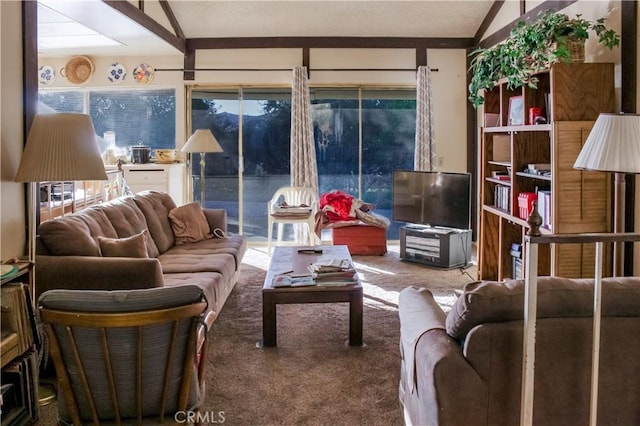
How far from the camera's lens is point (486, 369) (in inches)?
71.6

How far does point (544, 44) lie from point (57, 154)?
3387 millimetres

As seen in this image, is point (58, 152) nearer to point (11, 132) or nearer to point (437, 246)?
point (11, 132)

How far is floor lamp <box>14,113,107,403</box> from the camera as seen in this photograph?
9.84ft

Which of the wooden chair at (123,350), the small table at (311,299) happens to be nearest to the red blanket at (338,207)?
the small table at (311,299)

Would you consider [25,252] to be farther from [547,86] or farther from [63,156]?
[547,86]

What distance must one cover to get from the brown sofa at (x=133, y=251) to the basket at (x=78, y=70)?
3079 mm

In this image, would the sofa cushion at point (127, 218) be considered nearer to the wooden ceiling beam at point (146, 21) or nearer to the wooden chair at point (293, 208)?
the wooden ceiling beam at point (146, 21)

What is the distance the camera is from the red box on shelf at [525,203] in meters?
4.45

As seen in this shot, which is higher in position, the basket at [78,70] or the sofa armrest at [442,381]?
the basket at [78,70]

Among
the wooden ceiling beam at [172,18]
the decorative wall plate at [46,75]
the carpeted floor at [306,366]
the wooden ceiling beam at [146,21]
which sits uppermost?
the wooden ceiling beam at [172,18]

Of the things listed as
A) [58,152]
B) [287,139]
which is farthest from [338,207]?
[58,152]

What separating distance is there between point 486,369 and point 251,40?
630cm

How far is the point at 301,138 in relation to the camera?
7.20m

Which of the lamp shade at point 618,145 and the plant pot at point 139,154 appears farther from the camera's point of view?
the plant pot at point 139,154
